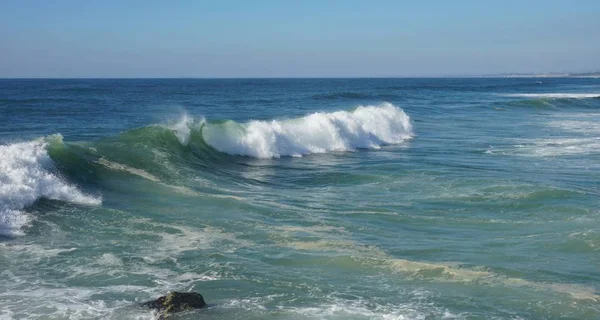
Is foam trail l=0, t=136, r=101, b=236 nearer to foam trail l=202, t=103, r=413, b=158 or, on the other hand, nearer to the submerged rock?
the submerged rock

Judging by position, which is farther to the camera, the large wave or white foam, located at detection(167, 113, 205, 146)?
white foam, located at detection(167, 113, 205, 146)

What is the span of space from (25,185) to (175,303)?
8043 millimetres

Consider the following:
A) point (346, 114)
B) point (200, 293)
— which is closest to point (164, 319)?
point (200, 293)

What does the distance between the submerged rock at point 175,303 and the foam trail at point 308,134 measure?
1757 centimetres

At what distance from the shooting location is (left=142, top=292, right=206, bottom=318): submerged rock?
28.1 feet

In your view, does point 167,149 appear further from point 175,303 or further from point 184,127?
point 175,303

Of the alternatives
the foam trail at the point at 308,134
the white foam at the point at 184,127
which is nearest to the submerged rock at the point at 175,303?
the white foam at the point at 184,127

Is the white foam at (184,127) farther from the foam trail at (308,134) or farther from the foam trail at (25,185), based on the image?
the foam trail at (25,185)

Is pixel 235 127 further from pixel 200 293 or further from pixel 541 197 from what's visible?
pixel 200 293

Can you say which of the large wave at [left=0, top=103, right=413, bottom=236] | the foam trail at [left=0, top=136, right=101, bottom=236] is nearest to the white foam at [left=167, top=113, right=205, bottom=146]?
the large wave at [left=0, top=103, right=413, bottom=236]

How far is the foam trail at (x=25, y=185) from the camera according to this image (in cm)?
1373

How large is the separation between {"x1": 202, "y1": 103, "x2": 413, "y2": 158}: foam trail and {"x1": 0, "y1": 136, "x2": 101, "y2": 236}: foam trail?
997cm

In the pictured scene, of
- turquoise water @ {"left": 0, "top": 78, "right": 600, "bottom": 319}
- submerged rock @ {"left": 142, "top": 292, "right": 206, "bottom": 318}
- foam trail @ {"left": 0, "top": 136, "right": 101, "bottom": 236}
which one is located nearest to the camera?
submerged rock @ {"left": 142, "top": 292, "right": 206, "bottom": 318}

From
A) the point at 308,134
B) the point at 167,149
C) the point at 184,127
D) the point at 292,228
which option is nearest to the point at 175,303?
the point at 292,228
